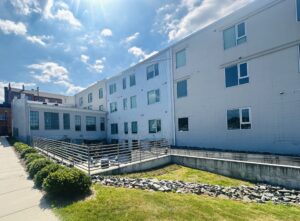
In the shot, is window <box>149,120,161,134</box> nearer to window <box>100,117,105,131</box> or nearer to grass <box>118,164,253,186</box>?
grass <box>118,164,253,186</box>

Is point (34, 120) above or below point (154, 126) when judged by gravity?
above

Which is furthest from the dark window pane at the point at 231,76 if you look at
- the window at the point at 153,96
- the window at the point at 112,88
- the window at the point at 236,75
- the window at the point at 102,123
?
the window at the point at 102,123

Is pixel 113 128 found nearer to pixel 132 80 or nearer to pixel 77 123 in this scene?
pixel 77 123

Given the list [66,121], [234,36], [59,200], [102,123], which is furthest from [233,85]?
[66,121]

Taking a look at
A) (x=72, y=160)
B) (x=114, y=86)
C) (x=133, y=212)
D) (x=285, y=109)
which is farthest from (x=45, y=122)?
(x=285, y=109)

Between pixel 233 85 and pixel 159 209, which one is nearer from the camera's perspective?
pixel 159 209

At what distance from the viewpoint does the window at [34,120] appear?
2381cm

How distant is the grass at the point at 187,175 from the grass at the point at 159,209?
3287 millimetres

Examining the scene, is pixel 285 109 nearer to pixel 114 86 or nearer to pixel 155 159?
pixel 155 159

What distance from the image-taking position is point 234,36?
14758 millimetres

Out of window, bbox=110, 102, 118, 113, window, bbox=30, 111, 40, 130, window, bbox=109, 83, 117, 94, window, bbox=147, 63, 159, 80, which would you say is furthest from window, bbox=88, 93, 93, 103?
window, bbox=147, 63, 159, 80

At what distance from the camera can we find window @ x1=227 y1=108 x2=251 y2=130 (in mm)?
13992

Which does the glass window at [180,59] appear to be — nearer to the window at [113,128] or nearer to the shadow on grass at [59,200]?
the window at [113,128]

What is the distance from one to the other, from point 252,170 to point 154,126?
40.9ft
